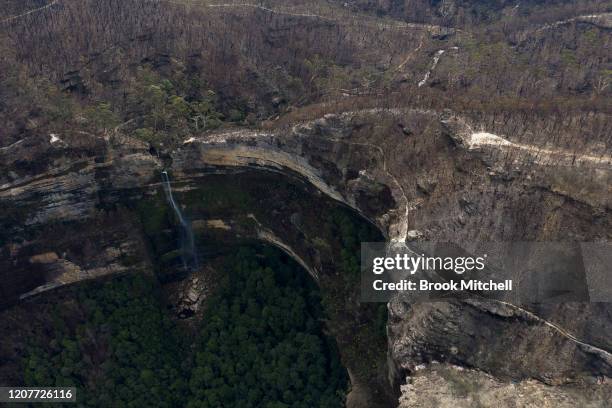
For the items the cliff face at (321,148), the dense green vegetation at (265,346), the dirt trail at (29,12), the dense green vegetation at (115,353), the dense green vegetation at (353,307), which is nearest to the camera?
the cliff face at (321,148)

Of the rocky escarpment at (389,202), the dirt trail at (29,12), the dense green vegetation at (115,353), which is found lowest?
the dense green vegetation at (115,353)

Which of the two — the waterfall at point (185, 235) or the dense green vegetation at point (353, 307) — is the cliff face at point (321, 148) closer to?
the dense green vegetation at point (353, 307)

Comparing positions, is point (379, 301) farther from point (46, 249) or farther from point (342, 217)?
point (46, 249)

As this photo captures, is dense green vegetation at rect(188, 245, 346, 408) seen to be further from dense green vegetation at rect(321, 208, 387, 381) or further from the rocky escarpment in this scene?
the rocky escarpment

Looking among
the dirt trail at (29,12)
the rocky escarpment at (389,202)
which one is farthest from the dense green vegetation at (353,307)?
the dirt trail at (29,12)

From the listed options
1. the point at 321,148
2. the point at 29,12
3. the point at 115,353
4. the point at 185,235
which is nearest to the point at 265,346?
the point at 115,353

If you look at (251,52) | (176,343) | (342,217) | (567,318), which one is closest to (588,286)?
(567,318)
